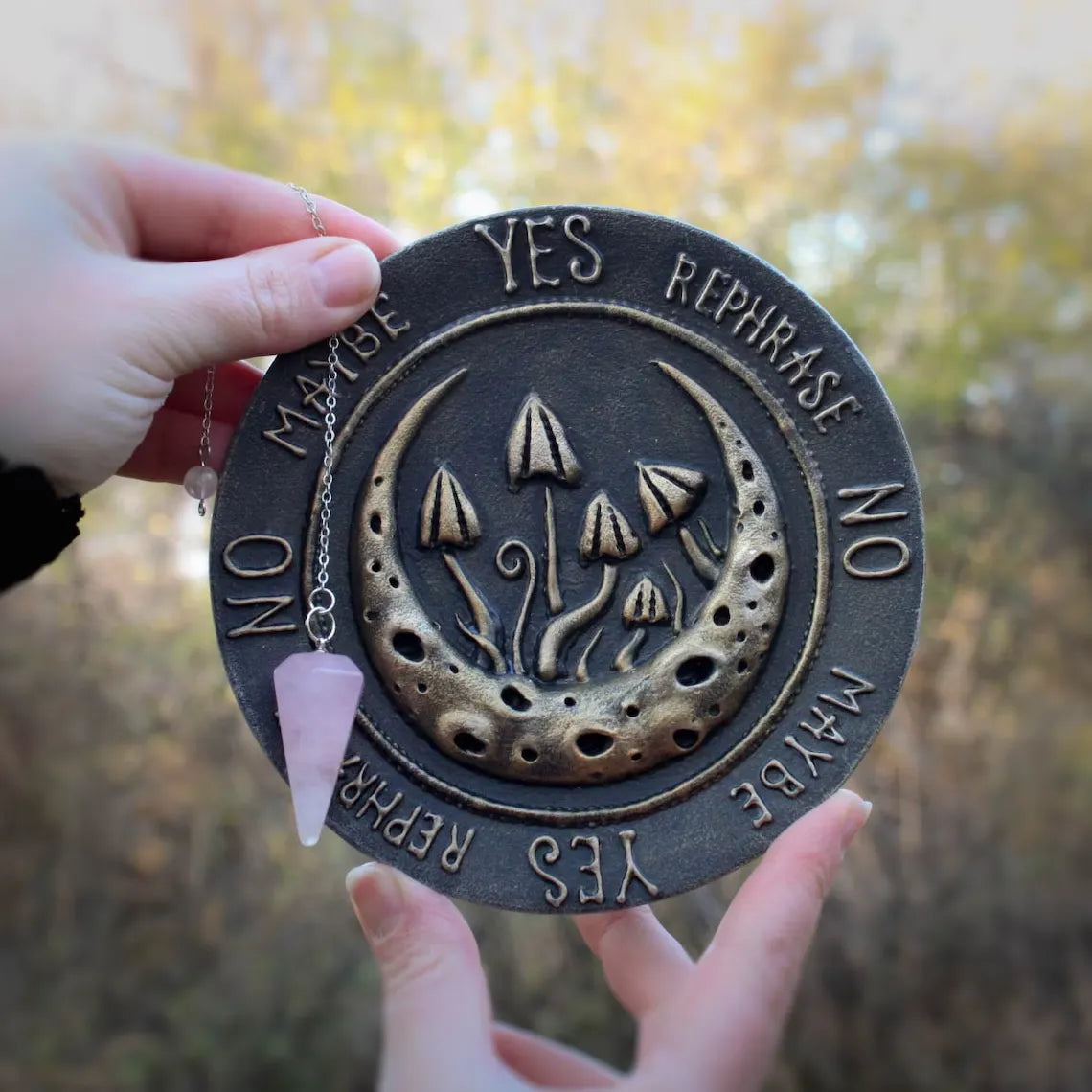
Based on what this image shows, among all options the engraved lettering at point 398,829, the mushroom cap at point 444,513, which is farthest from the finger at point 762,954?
the mushroom cap at point 444,513

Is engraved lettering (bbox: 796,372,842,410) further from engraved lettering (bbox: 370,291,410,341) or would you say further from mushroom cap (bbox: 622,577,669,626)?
engraved lettering (bbox: 370,291,410,341)

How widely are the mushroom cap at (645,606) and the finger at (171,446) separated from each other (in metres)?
1.06

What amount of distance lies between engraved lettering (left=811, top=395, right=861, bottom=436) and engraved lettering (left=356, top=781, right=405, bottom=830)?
104 centimetres

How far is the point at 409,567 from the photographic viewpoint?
1.97 m

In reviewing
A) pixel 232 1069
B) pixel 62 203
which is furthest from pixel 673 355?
pixel 232 1069

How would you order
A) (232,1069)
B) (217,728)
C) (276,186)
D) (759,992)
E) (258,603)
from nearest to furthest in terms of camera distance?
1. (759,992)
2. (258,603)
3. (276,186)
4. (232,1069)
5. (217,728)

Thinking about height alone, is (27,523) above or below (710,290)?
below

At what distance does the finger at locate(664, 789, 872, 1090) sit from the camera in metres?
1.64

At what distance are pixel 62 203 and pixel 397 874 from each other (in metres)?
1.40

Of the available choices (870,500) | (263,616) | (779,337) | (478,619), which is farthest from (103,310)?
(870,500)

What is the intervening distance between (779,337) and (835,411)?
174mm

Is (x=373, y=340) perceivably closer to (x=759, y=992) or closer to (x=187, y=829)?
(x=759, y=992)

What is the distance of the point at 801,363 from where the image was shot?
1931mm

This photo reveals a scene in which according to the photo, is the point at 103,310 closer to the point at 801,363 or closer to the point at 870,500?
the point at 801,363
